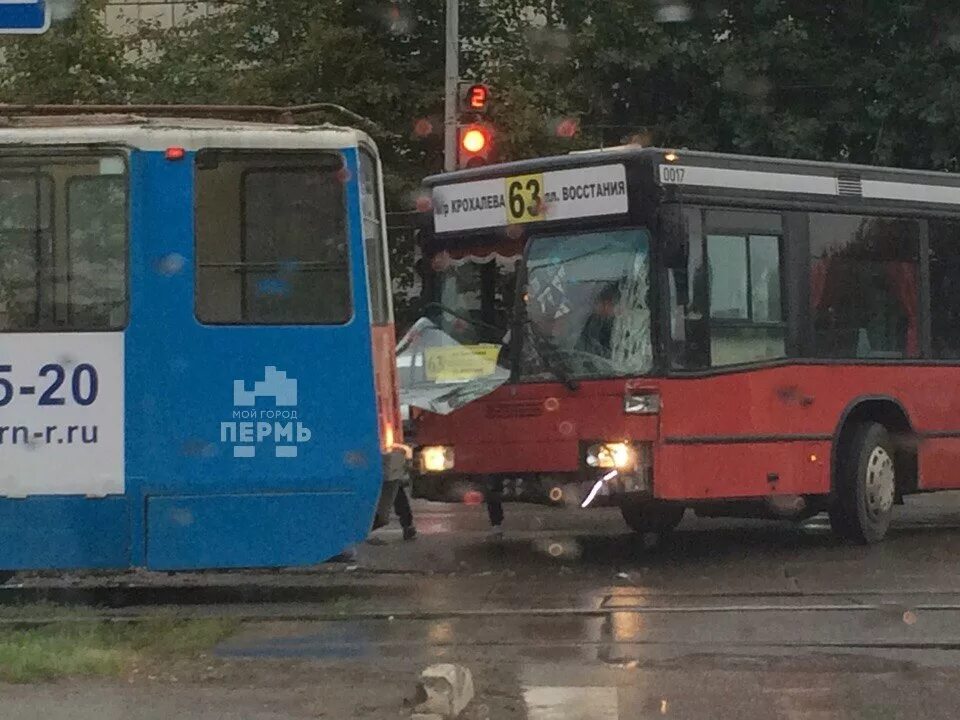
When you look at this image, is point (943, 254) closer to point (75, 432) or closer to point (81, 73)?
point (75, 432)

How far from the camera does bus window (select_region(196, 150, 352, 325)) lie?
1012cm

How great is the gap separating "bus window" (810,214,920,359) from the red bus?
14 mm

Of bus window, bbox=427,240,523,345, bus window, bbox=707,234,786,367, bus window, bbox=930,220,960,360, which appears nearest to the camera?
bus window, bbox=707,234,786,367

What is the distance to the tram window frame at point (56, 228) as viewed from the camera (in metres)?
10.1

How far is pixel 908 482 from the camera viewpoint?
1344cm

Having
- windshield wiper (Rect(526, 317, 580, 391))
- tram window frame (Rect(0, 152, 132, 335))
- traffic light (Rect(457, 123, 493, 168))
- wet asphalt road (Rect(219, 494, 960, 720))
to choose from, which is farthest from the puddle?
traffic light (Rect(457, 123, 493, 168))

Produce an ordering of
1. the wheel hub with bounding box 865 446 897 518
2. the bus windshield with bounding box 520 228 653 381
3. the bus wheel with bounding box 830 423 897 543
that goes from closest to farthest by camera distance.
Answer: the bus windshield with bounding box 520 228 653 381 < the bus wheel with bounding box 830 423 897 543 < the wheel hub with bounding box 865 446 897 518

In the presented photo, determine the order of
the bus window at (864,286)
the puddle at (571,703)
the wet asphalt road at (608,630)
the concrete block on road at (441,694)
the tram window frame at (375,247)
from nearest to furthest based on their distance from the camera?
the concrete block on road at (441,694)
the puddle at (571,703)
the wet asphalt road at (608,630)
the tram window frame at (375,247)
the bus window at (864,286)

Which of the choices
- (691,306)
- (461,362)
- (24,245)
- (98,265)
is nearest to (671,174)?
(691,306)

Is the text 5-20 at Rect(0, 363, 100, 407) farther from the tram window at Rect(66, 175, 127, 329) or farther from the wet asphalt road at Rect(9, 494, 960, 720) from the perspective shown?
the wet asphalt road at Rect(9, 494, 960, 720)

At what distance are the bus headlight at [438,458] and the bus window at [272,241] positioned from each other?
91.0 inches

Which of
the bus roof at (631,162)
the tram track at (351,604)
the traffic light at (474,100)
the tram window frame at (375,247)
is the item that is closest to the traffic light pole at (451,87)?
the traffic light at (474,100)

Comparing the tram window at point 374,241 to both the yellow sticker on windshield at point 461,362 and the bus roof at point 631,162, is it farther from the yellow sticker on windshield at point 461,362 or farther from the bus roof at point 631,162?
the bus roof at point 631,162

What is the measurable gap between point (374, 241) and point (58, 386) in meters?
2.00
